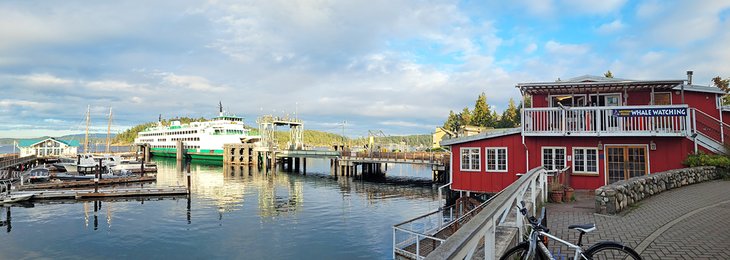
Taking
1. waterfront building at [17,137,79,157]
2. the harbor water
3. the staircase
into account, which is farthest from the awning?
waterfront building at [17,137,79,157]

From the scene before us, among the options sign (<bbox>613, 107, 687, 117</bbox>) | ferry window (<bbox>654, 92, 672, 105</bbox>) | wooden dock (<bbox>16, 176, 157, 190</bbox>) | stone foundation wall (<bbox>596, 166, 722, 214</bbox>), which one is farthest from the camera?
wooden dock (<bbox>16, 176, 157, 190</bbox>)

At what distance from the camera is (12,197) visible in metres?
27.8

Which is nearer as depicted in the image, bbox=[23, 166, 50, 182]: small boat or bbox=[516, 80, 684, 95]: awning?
bbox=[516, 80, 684, 95]: awning

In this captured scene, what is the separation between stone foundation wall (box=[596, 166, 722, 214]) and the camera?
10570mm

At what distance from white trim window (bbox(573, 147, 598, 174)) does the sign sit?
2154 mm

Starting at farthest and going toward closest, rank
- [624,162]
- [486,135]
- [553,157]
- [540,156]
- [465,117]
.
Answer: [465,117]
[486,135]
[540,156]
[553,157]
[624,162]

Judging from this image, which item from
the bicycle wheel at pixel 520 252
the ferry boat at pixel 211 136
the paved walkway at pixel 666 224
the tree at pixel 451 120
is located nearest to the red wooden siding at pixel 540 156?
the paved walkway at pixel 666 224

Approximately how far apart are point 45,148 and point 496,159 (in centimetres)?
8674

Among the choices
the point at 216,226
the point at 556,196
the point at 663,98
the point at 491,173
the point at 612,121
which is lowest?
the point at 216,226

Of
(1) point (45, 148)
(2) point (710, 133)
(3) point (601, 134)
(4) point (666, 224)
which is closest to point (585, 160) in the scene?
(3) point (601, 134)

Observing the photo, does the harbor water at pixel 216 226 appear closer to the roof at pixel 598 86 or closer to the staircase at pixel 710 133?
the roof at pixel 598 86

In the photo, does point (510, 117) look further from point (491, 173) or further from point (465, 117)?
point (491, 173)

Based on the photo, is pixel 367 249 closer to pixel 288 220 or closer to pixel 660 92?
pixel 288 220

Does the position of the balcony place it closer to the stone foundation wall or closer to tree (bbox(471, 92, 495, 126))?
the stone foundation wall
